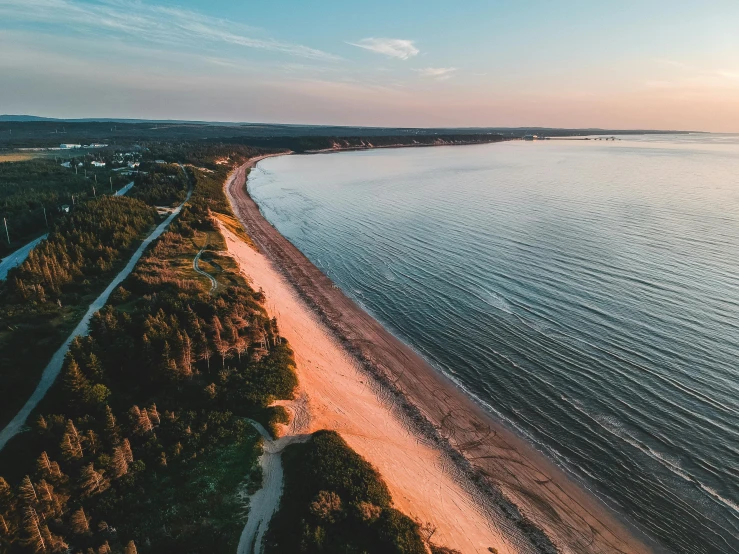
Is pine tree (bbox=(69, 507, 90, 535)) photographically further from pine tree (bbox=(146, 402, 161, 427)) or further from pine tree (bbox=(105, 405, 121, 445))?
pine tree (bbox=(146, 402, 161, 427))

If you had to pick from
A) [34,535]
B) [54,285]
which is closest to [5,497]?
[34,535]

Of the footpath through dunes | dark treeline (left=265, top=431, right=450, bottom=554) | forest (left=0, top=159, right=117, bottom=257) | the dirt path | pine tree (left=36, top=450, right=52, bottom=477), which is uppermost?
forest (left=0, top=159, right=117, bottom=257)

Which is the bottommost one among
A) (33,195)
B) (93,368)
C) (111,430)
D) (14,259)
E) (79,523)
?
(79,523)

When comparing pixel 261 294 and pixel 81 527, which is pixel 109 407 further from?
pixel 261 294

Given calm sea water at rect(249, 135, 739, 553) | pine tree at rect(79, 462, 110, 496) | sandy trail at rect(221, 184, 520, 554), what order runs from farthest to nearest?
calm sea water at rect(249, 135, 739, 553) < sandy trail at rect(221, 184, 520, 554) < pine tree at rect(79, 462, 110, 496)

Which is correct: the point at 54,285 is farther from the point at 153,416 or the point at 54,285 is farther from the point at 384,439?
the point at 384,439

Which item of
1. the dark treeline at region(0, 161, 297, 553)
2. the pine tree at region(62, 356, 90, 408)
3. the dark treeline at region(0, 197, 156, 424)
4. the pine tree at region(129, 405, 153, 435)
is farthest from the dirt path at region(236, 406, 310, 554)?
the dark treeline at region(0, 197, 156, 424)
